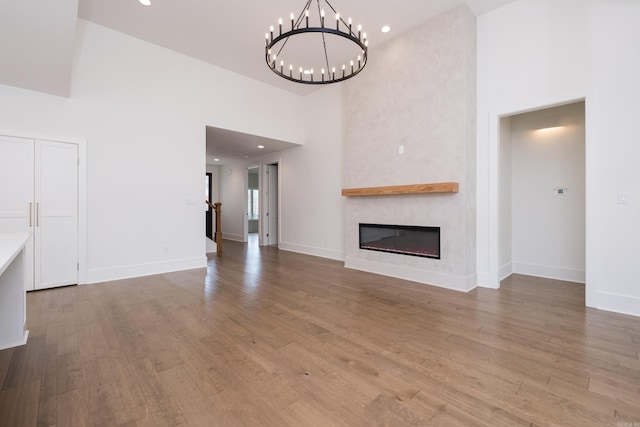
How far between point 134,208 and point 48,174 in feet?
3.66

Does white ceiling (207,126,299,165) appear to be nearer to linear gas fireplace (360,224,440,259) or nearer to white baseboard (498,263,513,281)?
linear gas fireplace (360,224,440,259)

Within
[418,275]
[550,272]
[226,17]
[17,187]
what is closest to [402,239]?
[418,275]

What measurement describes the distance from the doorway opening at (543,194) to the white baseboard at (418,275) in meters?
0.71

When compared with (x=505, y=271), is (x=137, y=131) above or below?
above

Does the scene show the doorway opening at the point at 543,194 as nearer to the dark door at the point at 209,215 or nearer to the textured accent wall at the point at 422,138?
the textured accent wall at the point at 422,138

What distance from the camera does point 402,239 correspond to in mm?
4672

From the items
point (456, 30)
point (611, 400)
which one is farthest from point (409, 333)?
point (456, 30)

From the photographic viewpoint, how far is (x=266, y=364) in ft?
6.85

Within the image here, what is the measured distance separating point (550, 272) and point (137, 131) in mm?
7060

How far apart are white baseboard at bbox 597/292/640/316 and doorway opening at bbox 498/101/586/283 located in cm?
113

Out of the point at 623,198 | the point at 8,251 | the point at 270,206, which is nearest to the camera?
the point at 8,251

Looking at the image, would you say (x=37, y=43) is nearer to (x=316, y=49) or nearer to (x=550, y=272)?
(x=316, y=49)

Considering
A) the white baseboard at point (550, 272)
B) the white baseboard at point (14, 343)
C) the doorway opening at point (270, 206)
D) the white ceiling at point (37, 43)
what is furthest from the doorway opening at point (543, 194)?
the doorway opening at point (270, 206)

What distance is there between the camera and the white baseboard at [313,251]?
6.23 metres
